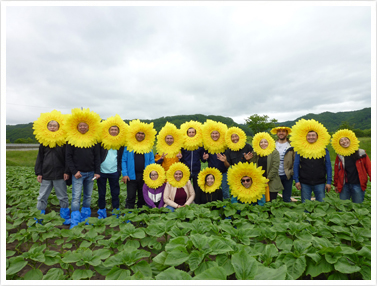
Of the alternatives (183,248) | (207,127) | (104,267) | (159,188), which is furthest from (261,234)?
(207,127)

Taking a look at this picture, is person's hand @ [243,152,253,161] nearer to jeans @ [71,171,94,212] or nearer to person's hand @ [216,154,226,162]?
person's hand @ [216,154,226,162]

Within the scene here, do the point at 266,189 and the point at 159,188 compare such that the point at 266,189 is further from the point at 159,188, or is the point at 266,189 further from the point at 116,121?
the point at 116,121

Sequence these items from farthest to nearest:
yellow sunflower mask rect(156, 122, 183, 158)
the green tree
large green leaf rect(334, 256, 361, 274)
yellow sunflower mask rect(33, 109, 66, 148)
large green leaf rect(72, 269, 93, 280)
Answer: the green tree
yellow sunflower mask rect(156, 122, 183, 158)
yellow sunflower mask rect(33, 109, 66, 148)
large green leaf rect(72, 269, 93, 280)
large green leaf rect(334, 256, 361, 274)

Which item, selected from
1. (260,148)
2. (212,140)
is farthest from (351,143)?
(212,140)

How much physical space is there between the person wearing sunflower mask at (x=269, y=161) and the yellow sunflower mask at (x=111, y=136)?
2913 millimetres

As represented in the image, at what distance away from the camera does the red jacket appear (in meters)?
3.85

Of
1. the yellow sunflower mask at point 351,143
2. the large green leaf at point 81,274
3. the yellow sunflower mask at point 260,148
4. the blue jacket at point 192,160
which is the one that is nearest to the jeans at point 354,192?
the yellow sunflower mask at point 351,143

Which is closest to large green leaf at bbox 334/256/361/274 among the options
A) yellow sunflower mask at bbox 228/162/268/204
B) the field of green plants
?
the field of green plants

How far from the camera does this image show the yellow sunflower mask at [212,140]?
4.53 meters

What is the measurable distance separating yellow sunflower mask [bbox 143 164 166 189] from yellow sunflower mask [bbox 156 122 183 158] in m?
0.51

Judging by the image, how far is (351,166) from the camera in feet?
12.9

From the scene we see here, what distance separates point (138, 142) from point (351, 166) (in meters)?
4.35

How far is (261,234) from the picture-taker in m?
2.30

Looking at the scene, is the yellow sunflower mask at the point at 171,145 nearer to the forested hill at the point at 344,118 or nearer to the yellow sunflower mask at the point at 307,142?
the yellow sunflower mask at the point at 307,142
